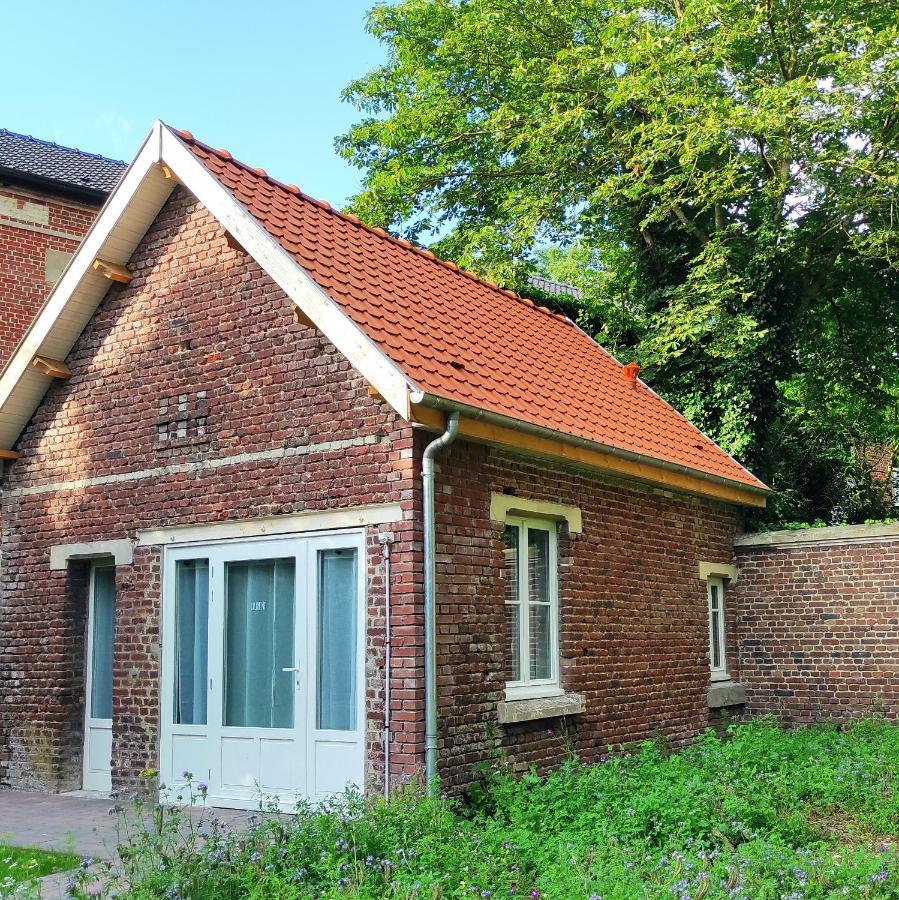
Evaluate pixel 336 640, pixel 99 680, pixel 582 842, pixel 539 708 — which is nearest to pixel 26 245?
pixel 99 680

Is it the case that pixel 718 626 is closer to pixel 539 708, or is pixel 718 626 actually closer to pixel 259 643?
pixel 539 708

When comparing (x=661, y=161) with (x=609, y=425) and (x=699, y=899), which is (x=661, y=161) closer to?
(x=609, y=425)

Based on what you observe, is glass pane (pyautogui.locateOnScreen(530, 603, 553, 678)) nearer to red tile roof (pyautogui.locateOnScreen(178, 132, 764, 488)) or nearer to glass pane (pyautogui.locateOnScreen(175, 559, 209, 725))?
red tile roof (pyautogui.locateOnScreen(178, 132, 764, 488))

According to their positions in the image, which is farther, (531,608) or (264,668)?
(531,608)

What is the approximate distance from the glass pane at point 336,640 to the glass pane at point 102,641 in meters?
3.28

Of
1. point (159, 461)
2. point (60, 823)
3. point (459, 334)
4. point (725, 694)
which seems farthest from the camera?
point (725, 694)

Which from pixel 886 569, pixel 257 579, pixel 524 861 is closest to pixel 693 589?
pixel 886 569

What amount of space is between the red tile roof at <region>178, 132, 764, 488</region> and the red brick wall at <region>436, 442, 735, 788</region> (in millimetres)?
578

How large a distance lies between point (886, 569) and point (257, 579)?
8.07 meters

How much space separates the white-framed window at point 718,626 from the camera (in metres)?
14.4

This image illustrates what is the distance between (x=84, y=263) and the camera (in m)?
11.1

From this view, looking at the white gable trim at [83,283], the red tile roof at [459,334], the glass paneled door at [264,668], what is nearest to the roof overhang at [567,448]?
the red tile roof at [459,334]

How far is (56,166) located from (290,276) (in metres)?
14.0

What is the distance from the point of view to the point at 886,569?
44.5 feet
